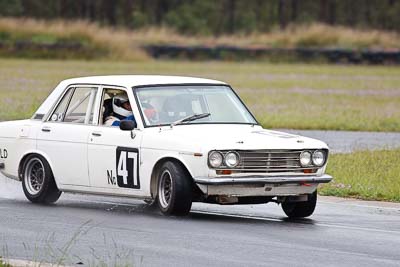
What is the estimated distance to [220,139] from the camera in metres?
12.5

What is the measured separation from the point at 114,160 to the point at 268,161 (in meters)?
1.68

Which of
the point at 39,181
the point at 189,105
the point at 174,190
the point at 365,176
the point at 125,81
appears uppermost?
the point at 125,81

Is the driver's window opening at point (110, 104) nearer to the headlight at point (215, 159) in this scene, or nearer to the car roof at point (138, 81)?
the car roof at point (138, 81)

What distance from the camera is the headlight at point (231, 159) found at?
40.2 ft

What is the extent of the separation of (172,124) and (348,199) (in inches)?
104

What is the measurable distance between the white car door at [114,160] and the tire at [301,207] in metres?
1.49

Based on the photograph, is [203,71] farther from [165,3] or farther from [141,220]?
[165,3]

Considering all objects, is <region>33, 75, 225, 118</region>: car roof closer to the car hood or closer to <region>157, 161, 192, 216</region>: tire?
the car hood

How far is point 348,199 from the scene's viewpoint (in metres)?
14.8

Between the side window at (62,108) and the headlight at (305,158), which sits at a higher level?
the side window at (62,108)

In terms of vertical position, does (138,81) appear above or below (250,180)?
above

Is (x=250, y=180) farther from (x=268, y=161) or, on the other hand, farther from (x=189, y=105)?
(x=189, y=105)

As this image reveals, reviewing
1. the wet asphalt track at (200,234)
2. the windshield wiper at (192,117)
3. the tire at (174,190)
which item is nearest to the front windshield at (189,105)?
the windshield wiper at (192,117)

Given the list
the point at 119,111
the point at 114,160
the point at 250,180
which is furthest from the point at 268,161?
the point at 119,111
